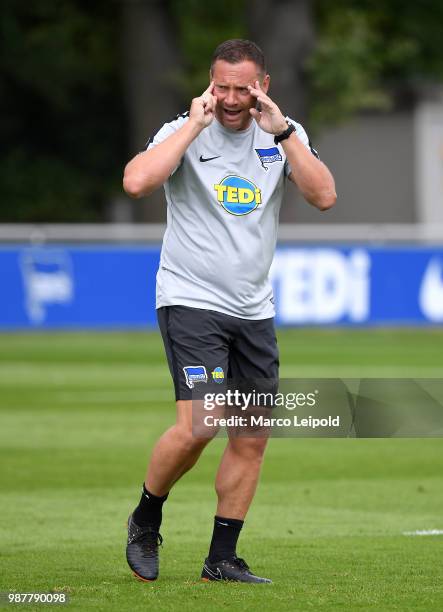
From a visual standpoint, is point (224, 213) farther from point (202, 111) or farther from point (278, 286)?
point (278, 286)

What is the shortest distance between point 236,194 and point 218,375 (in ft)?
2.51

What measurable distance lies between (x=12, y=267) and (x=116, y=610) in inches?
709

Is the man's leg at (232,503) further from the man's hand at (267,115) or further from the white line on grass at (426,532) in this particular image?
the white line on grass at (426,532)

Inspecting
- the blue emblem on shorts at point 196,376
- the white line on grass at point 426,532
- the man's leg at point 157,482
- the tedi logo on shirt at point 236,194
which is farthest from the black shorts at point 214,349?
the white line on grass at point 426,532

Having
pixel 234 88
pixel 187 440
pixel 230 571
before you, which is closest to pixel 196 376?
pixel 187 440

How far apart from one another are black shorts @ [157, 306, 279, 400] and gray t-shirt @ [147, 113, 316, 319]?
0.05m

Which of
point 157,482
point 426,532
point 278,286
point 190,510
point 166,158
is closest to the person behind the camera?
point 166,158

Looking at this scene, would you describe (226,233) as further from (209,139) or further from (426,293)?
(426,293)

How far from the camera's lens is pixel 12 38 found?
123ft

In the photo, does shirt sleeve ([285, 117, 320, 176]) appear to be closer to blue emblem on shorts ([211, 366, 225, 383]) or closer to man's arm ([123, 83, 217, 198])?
man's arm ([123, 83, 217, 198])

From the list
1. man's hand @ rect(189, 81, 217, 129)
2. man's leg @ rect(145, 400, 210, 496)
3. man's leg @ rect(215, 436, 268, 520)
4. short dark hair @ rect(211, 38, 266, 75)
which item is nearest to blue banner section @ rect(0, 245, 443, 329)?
man's leg @ rect(215, 436, 268, 520)

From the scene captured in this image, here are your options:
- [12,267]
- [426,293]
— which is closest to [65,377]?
[12,267]

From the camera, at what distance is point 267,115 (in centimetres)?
657

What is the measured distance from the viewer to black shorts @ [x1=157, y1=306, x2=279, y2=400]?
22.0 feet
